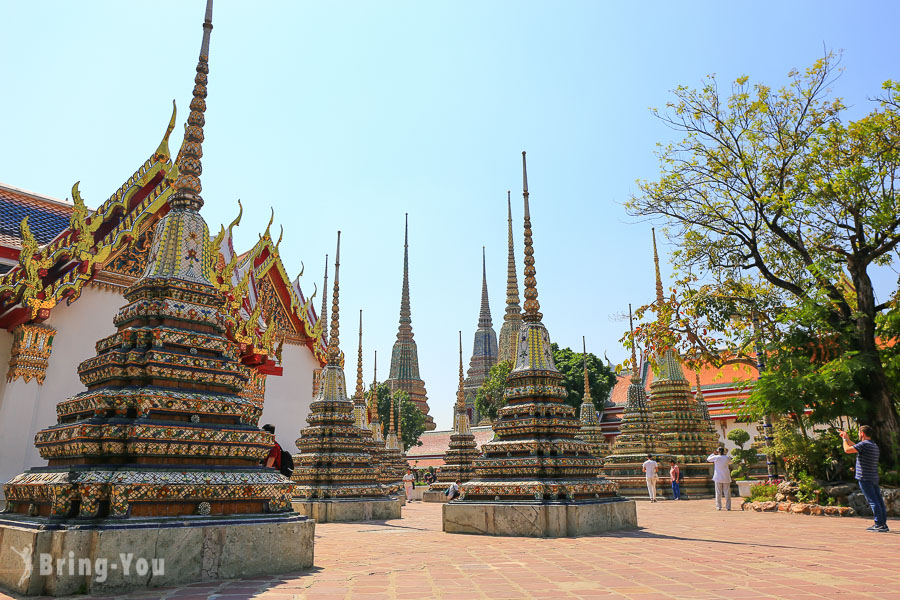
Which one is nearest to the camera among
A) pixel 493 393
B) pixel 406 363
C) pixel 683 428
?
pixel 683 428

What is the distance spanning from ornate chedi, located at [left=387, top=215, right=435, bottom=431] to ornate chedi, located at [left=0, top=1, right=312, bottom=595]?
58.1m

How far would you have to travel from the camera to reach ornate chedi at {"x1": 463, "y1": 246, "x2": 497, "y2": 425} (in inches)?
2874

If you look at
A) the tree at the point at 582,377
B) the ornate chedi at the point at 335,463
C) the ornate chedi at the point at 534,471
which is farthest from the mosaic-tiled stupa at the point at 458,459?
the tree at the point at 582,377

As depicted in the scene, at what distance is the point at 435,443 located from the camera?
51.9 metres

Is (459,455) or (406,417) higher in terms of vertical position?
(406,417)

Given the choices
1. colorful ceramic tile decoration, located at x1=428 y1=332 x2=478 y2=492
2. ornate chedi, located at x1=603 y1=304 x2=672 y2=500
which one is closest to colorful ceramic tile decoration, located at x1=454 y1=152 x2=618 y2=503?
colorful ceramic tile decoration, located at x1=428 y1=332 x2=478 y2=492

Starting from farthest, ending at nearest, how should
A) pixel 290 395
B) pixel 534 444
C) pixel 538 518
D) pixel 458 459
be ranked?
1. pixel 458 459
2. pixel 290 395
3. pixel 534 444
4. pixel 538 518

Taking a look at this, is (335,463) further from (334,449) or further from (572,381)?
(572,381)

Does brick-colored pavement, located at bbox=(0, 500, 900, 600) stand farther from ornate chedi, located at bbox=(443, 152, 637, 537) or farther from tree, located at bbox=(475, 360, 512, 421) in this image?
tree, located at bbox=(475, 360, 512, 421)

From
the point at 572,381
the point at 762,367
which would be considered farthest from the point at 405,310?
the point at 762,367

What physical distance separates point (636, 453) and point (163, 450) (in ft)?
62.5

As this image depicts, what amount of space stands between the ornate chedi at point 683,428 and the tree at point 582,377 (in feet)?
52.6

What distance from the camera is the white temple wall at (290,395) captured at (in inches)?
707

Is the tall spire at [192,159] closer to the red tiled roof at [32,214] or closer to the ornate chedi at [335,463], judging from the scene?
the ornate chedi at [335,463]
